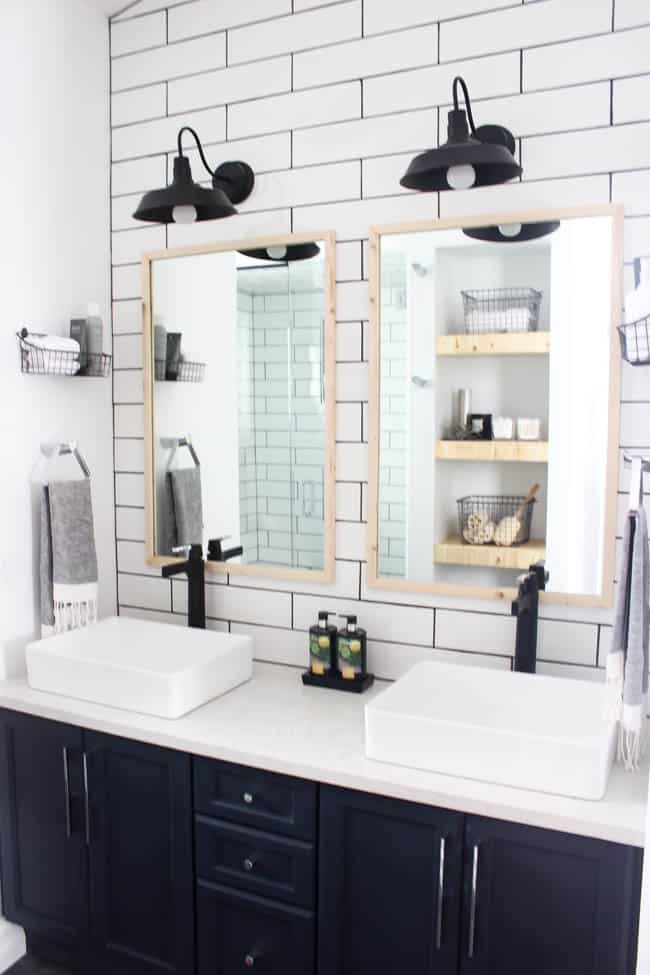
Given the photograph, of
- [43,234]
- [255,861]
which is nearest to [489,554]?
[255,861]

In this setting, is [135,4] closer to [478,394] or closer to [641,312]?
[478,394]


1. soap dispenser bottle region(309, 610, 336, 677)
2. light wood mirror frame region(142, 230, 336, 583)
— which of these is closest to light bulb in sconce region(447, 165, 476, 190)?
light wood mirror frame region(142, 230, 336, 583)

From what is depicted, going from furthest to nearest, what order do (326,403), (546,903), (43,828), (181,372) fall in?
(181,372) → (326,403) → (43,828) → (546,903)

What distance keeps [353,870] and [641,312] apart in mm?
1355

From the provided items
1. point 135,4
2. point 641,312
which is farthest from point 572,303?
point 135,4

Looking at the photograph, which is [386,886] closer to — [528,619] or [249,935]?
[249,935]

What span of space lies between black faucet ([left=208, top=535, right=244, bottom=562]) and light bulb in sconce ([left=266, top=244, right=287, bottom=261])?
0.83m

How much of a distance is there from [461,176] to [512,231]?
385 mm

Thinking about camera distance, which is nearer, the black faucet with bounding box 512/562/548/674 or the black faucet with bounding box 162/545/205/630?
the black faucet with bounding box 512/562/548/674

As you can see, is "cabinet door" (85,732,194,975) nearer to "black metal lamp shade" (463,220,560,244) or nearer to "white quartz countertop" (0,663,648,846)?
"white quartz countertop" (0,663,648,846)

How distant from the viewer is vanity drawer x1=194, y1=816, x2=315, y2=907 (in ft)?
6.04

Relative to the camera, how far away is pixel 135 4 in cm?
255

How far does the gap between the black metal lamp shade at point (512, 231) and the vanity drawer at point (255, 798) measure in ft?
4.55

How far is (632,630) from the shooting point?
5.48 feet
